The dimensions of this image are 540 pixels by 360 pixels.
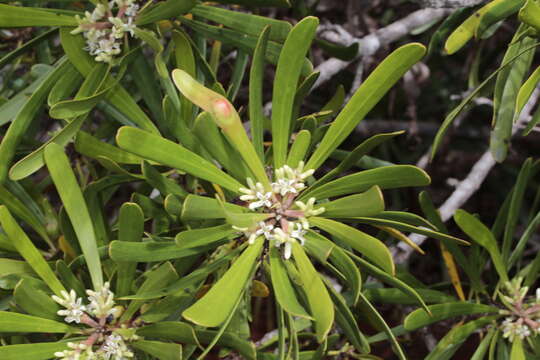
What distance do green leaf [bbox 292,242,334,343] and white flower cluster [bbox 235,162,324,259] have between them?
16 millimetres

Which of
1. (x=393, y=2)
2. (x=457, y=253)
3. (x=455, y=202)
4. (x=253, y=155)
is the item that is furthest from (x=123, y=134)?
(x=393, y=2)

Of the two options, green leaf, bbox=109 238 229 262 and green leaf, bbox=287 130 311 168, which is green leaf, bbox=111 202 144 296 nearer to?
green leaf, bbox=109 238 229 262

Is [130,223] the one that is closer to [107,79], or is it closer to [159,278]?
[159,278]

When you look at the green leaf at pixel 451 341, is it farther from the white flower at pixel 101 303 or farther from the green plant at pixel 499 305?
the white flower at pixel 101 303

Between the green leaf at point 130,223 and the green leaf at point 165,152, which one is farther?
the green leaf at point 130,223

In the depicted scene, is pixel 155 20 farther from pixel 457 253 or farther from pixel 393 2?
pixel 393 2

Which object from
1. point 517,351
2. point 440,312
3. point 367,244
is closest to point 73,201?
point 367,244

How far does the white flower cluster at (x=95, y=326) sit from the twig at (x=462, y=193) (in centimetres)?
60

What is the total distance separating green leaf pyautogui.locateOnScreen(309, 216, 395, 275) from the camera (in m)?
0.57

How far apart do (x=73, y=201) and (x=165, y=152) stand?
0.19 metres

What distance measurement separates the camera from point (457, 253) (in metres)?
0.94

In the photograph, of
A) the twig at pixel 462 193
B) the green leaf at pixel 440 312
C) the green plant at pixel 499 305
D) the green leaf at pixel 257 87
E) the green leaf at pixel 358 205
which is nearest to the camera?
the green leaf at pixel 358 205

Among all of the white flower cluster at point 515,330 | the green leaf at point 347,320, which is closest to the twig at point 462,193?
the white flower cluster at point 515,330

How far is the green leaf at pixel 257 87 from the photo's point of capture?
25.7 inches
